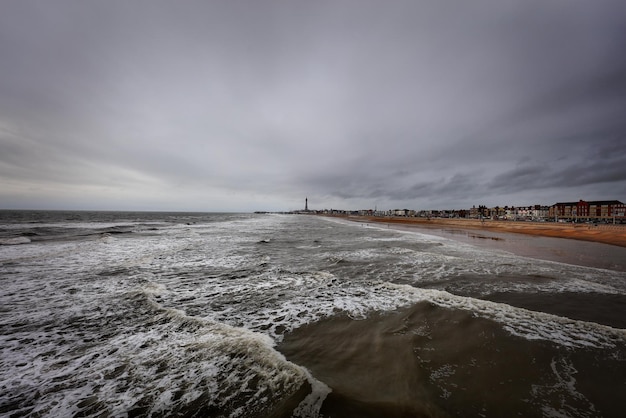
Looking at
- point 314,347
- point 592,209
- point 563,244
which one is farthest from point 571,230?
point 592,209

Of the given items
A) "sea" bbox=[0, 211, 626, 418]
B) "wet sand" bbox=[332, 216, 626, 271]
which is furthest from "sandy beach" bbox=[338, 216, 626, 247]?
"sea" bbox=[0, 211, 626, 418]

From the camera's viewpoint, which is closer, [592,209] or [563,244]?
[563,244]

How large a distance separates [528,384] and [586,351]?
2031 mm

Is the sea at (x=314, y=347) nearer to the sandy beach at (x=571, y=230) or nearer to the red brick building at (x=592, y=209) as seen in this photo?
the sandy beach at (x=571, y=230)

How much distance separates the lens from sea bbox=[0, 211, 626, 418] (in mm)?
3377

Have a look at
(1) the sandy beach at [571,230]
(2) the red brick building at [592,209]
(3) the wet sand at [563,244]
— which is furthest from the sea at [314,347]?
(2) the red brick building at [592,209]

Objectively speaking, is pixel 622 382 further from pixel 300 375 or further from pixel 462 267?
pixel 462 267

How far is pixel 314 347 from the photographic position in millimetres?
4883

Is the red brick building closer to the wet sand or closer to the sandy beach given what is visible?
the sandy beach

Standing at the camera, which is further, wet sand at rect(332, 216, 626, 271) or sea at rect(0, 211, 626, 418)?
wet sand at rect(332, 216, 626, 271)

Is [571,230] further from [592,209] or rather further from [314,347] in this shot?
[592,209]

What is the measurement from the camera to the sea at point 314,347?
3.38 metres

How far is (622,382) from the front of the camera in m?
3.69

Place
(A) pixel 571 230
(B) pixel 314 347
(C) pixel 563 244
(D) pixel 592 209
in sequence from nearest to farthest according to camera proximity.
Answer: (B) pixel 314 347 → (C) pixel 563 244 → (A) pixel 571 230 → (D) pixel 592 209
